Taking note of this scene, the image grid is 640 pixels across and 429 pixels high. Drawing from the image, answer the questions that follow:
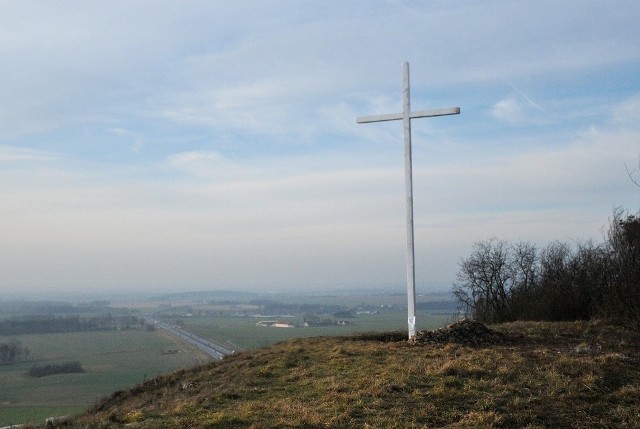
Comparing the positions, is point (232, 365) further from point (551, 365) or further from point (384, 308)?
point (384, 308)

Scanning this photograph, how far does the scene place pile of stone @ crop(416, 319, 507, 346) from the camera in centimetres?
1109

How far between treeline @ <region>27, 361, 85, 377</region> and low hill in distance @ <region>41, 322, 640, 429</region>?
43.7ft

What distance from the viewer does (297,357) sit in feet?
36.0

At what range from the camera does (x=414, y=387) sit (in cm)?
769

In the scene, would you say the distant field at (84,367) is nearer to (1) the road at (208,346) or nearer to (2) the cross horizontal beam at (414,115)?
(1) the road at (208,346)

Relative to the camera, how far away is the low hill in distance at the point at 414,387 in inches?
258

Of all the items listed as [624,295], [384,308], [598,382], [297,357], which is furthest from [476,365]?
[384,308]

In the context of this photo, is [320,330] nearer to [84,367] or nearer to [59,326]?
[84,367]

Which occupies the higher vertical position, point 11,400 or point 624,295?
point 624,295

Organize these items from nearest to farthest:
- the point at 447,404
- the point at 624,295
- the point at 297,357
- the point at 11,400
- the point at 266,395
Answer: the point at 447,404 → the point at 266,395 → the point at 297,357 → the point at 624,295 → the point at 11,400

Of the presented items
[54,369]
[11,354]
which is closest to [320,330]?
[54,369]

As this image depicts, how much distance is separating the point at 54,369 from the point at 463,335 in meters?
19.0

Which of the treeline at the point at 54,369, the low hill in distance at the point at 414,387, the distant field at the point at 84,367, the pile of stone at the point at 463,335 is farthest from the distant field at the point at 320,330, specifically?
the treeline at the point at 54,369

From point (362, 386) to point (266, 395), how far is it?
1395 mm
